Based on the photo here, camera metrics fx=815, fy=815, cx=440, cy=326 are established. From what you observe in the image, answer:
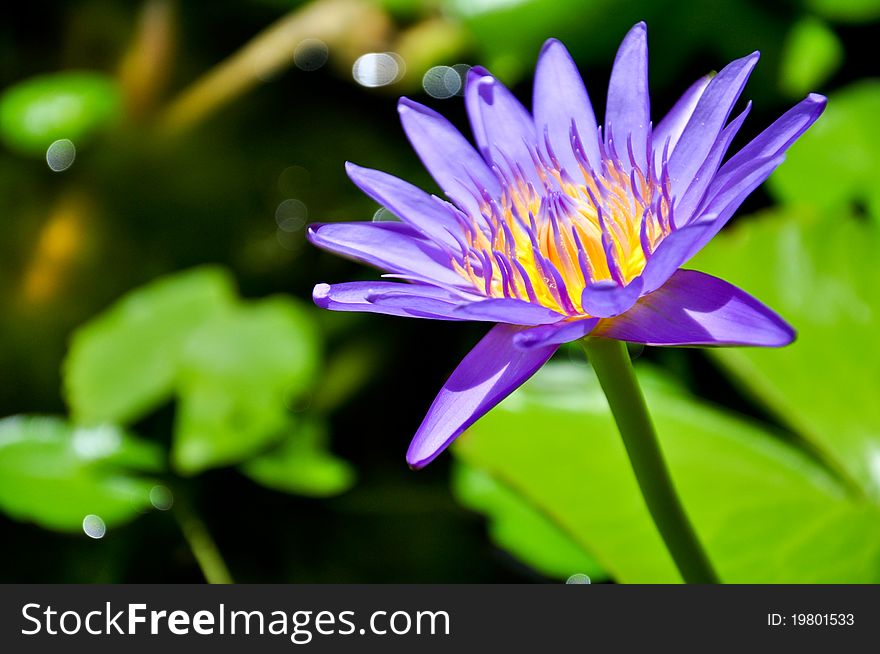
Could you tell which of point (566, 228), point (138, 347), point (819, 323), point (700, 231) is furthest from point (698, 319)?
point (138, 347)

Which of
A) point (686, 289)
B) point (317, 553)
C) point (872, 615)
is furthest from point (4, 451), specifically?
point (872, 615)

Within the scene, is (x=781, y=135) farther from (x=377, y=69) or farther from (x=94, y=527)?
(x=377, y=69)

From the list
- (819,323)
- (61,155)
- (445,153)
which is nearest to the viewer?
(445,153)

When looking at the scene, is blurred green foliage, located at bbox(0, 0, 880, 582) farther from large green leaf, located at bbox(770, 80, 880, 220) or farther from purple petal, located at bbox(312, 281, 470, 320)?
purple petal, located at bbox(312, 281, 470, 320)

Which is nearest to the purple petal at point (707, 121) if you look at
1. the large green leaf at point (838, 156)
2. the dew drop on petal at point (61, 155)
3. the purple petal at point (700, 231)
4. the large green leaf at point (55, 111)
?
the purple petal at point (700, 231)

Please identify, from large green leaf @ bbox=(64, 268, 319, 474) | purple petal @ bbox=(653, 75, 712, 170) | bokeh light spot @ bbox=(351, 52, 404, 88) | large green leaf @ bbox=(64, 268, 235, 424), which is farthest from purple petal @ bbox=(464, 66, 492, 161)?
bokeh light spot @ bbox=(351, 52, 404, 88)
